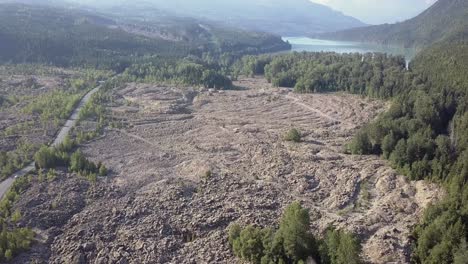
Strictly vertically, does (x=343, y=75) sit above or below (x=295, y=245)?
above

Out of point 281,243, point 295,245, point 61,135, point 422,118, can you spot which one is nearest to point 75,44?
point 61,135

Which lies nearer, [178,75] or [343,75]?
[343,75]

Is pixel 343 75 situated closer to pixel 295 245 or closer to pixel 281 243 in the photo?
pixel 281 243

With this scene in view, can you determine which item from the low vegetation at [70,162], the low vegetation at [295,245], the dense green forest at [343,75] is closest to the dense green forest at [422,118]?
the dense green forest at [343,75]

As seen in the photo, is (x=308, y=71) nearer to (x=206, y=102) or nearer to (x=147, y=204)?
(x=206, y=102)

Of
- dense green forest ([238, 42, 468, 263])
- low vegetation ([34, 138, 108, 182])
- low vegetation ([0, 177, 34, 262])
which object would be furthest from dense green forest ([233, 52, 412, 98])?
low vegetation ([0, 177, 34, 262])

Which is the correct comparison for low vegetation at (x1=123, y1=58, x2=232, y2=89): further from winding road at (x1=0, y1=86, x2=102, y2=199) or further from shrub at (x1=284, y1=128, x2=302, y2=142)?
shrub at (x1=284, y1=128, x2=302, y2=142)
